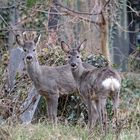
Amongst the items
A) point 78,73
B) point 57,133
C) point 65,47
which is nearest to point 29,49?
point 65,47

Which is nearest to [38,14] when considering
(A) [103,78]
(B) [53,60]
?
(B) [53,60]

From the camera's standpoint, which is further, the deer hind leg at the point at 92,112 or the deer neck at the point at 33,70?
the deer neck at the point at 33,70

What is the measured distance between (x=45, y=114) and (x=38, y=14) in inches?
230

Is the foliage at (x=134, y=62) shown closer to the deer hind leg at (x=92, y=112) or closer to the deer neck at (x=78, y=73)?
the deer neck at (x=78, y=73)

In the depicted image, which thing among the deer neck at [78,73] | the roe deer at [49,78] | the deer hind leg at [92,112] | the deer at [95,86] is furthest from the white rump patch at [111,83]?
the roe deer at [49,78]

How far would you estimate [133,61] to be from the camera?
15055mm

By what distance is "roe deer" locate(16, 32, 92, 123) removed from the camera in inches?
417

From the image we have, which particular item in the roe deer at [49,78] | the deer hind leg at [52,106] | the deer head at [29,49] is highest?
the deer head at [29,49]

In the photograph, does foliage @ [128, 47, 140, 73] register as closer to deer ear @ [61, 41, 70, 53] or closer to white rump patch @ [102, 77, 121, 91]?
deer ear @ [61, 41, 70, 53]

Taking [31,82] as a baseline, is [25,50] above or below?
above

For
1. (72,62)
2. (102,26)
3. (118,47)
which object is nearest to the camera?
(72,62)

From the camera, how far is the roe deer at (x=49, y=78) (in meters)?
10.6

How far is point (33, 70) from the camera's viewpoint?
10.7m

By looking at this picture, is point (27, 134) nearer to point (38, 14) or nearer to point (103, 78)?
point (103, 78)
